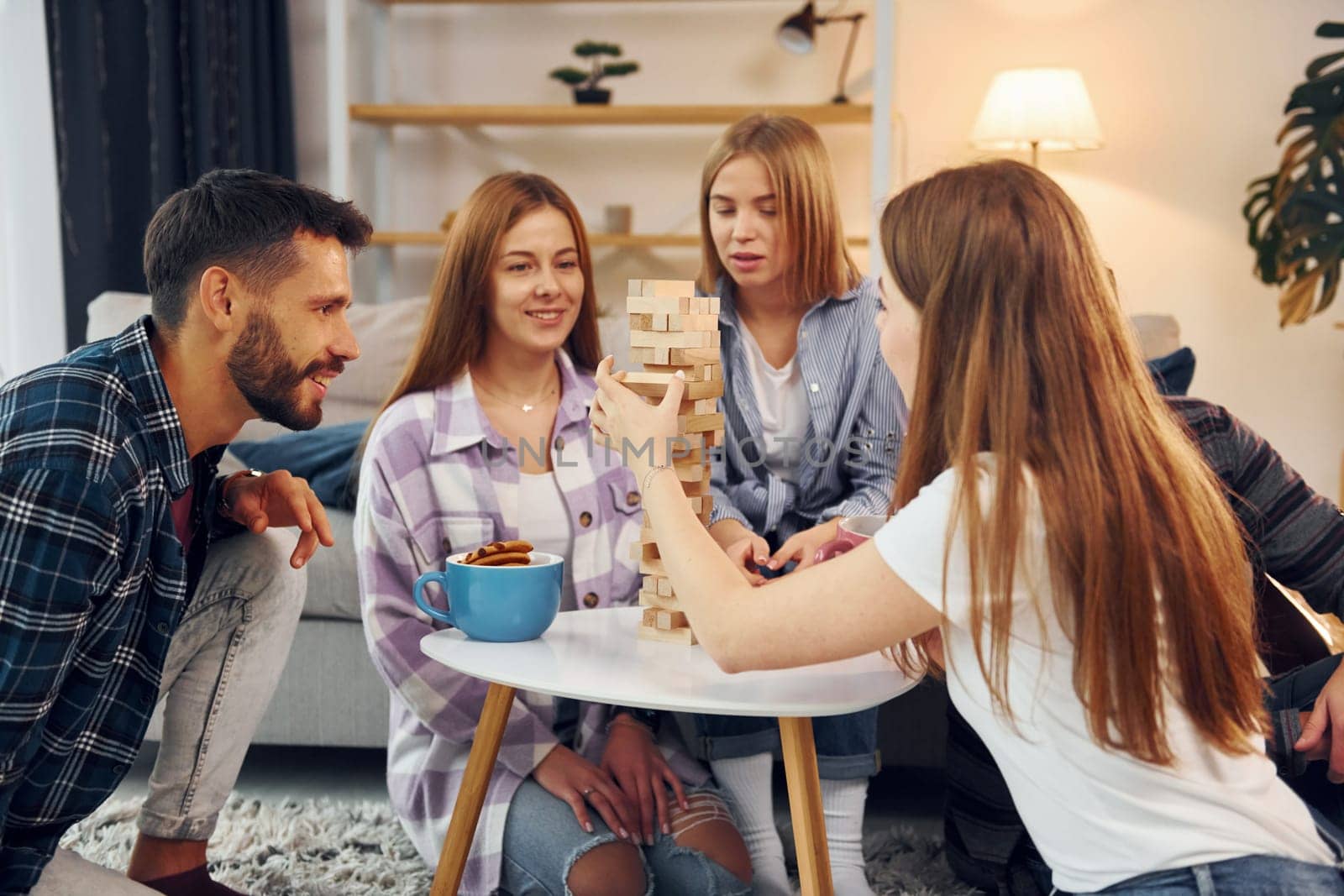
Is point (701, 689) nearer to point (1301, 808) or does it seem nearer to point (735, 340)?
point (1301, 808)

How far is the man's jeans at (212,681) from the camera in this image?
1.44 m

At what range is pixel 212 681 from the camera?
145cm

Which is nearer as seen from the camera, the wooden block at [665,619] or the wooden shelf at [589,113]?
the wooden block at [665,619]

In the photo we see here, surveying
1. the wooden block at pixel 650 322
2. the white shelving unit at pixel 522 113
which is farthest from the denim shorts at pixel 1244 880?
the white shelving unit at pixel 522 113

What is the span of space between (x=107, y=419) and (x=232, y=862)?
84 centimetres

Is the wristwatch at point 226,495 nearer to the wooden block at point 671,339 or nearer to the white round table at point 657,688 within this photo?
Answer: the white round table at point 657,688

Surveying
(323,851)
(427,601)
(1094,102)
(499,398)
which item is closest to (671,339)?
(427,601)

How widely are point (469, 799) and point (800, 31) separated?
2714 mm

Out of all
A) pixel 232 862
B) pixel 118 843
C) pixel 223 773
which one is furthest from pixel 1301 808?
pixel 118 843

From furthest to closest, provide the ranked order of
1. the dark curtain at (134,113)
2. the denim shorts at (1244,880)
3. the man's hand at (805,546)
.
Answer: the dark curtain at (134,113) < the man's hand at (805,546) < the denim shorts at (1244,880)

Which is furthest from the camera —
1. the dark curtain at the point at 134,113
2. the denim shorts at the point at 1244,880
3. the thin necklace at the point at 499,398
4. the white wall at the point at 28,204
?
the dark curtain at the point at 134,113

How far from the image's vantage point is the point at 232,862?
1.71 m

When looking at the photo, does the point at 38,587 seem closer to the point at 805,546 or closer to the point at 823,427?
the point at 805,546

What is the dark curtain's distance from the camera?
308 cm
